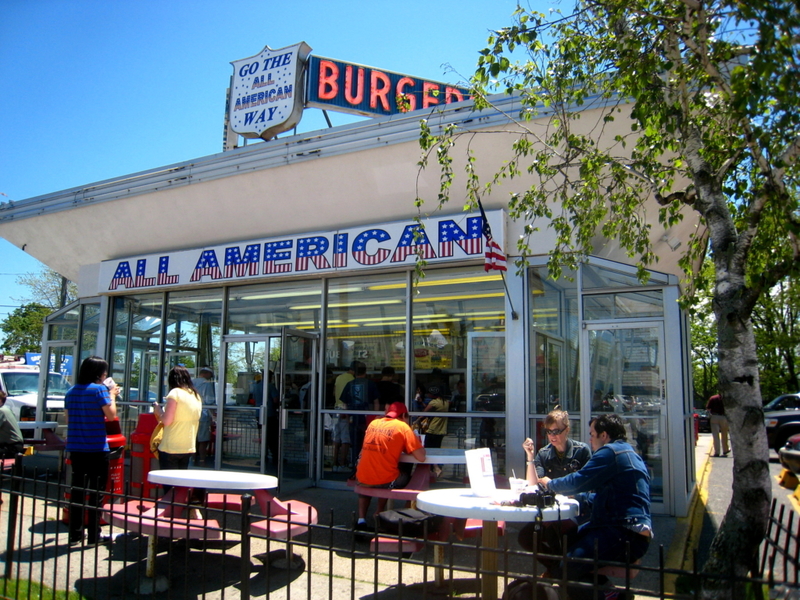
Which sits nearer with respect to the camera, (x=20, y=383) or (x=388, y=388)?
(x=388, y=388)

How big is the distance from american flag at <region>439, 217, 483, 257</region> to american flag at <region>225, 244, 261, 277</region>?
3157 mm

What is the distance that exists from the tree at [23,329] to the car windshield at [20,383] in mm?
25710

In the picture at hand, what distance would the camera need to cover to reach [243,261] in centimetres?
1006

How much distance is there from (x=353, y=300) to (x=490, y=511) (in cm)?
615

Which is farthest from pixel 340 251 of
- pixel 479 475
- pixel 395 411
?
pixel 479 475

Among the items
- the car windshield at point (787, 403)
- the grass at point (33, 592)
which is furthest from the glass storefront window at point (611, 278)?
the car windshield at point (787, 403)

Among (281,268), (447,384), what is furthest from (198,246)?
(447,384)

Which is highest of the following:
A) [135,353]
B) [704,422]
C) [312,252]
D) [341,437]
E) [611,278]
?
[312,252]

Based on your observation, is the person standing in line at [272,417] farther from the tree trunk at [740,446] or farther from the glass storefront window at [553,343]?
the tree trunk at [740,446]

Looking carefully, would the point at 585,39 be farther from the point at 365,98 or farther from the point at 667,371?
the point at 365,98

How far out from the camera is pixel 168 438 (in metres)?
6.22

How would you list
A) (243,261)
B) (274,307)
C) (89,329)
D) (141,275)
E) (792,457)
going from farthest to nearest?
(89,329) < (792,457) < (141,275) < (274,307) < (243,261)

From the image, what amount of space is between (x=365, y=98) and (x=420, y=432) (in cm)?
578

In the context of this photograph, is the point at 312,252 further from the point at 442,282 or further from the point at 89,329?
the point at 89,329
